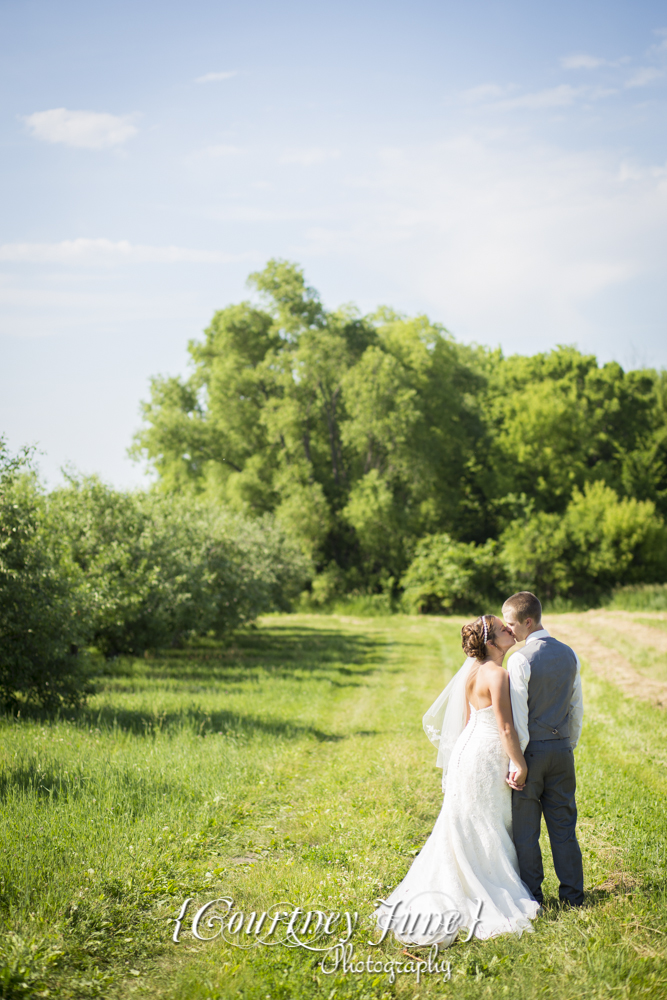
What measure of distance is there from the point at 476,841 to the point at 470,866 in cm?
17

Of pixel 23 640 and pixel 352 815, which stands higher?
pixel 23 640

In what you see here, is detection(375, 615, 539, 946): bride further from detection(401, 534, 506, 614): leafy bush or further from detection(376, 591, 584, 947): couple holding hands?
detection(401, 534, 506, 614): leafy bush

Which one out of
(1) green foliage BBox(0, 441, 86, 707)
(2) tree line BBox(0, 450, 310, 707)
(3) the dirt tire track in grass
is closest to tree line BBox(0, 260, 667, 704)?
(2) tree line BBox(0, 450, 310, 707)

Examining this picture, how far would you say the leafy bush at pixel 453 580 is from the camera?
115 ft

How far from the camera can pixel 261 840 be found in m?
6.59

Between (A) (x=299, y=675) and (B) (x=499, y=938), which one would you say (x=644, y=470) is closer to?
(A) (x=299, y=675)

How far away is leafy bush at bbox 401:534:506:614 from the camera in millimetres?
34906

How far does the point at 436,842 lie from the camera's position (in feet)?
16.9

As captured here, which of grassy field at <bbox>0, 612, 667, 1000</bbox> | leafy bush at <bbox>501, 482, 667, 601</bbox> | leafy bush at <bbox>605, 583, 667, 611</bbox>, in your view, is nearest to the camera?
grassy field at <bbox>0, 612, 667, 1000</bbox>

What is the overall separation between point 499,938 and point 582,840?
2.15 m

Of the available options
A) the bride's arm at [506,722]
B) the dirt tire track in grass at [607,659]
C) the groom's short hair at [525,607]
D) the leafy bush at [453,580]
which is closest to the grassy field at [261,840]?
the dirt tire track in grass at [607,659]

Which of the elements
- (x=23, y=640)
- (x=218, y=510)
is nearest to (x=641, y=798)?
(x=23, y=640)

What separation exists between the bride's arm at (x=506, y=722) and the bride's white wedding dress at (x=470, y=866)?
104 mm

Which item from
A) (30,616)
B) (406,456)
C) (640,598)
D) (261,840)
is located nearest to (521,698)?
(261,840)
